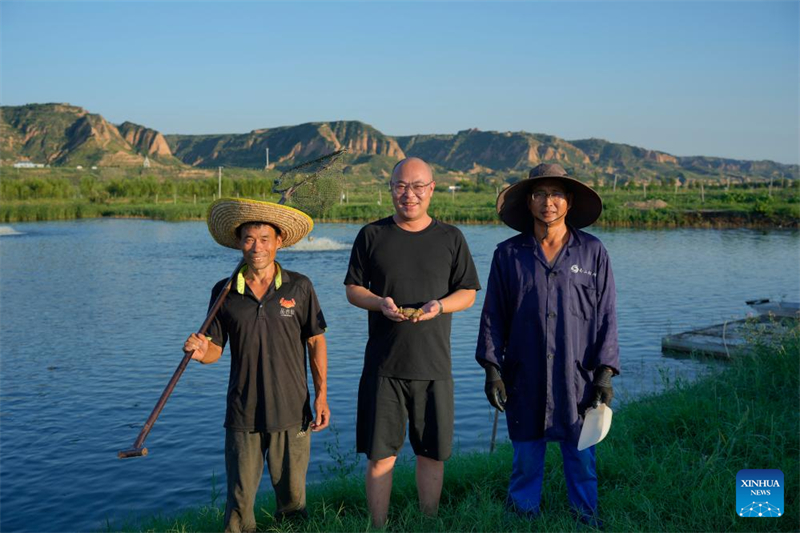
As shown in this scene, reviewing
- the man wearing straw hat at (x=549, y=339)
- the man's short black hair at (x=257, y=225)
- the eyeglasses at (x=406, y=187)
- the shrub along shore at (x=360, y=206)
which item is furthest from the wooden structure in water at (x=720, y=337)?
the shrub along shore at (x=360, y=206)

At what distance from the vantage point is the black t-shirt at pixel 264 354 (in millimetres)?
4328

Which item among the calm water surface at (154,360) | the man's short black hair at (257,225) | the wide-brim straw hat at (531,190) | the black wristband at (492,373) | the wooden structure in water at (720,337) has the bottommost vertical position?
the calm water surface at (154,360)

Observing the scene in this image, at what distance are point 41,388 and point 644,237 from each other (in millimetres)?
34453

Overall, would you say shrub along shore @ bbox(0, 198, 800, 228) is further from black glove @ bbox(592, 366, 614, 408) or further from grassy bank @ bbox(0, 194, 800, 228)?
black glove @ bbox(592, 366, 614, 408)

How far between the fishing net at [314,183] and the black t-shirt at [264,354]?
3.20 ft

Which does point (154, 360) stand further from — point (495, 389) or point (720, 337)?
point (495, 389)

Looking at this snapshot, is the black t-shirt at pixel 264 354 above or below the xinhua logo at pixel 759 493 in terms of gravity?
Answer: above

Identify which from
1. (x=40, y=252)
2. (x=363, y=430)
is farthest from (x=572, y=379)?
(x=40, y=252)

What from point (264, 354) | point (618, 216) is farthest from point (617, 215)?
point (264, 354)

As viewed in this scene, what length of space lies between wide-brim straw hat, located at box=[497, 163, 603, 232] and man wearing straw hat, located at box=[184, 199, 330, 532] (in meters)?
1.27

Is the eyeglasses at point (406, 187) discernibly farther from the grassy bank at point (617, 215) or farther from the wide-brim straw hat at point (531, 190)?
the grassy bank at point (617, 215)

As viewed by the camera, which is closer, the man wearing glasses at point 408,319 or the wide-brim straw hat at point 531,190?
the man wearing glasses at point 408,319

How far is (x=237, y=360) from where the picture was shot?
435 cm

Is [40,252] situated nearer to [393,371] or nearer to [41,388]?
[41,388]
